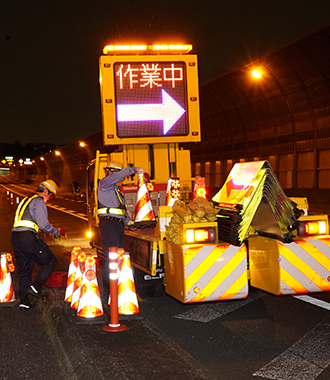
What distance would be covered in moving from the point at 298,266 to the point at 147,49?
5.41 m

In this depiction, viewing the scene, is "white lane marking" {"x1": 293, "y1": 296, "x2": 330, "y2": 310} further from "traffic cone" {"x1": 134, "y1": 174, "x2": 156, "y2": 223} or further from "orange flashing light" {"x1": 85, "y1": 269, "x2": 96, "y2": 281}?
"orange flashing light" {"x1": 85, "y1": 269, "x2": 96, "y2": 281}

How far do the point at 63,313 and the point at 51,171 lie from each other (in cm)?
9942

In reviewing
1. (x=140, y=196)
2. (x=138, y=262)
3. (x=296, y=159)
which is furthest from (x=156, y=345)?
(x=296, y=159)

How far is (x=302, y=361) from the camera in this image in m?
5.19

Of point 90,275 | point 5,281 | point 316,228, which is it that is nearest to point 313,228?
point 316,228

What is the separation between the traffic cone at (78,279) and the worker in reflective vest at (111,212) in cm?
67

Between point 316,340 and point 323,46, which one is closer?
point 316,340

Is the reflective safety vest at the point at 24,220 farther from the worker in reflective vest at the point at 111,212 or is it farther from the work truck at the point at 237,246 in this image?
the work truck at the point at 237,246

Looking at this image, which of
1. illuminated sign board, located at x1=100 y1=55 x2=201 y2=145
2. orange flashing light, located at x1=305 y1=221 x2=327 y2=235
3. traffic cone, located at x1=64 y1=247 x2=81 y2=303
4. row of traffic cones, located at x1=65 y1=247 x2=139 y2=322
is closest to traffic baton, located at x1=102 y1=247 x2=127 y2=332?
row of traffic cones, located at x1=65 y1=247 x2=139 y2=322

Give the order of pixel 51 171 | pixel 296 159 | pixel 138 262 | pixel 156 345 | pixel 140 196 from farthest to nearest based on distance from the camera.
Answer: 1. pixel 51 171
2. pixel 296 159
3. pixel 140 196
4. pixel 138 262
5. pixel 156 345

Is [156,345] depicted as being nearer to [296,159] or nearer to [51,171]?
[296,159]

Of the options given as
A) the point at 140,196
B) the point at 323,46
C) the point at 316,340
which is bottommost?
the point at 316,340

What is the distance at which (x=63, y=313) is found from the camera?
23.6 ft

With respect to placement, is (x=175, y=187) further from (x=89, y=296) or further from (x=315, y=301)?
(x=89, y=296)
